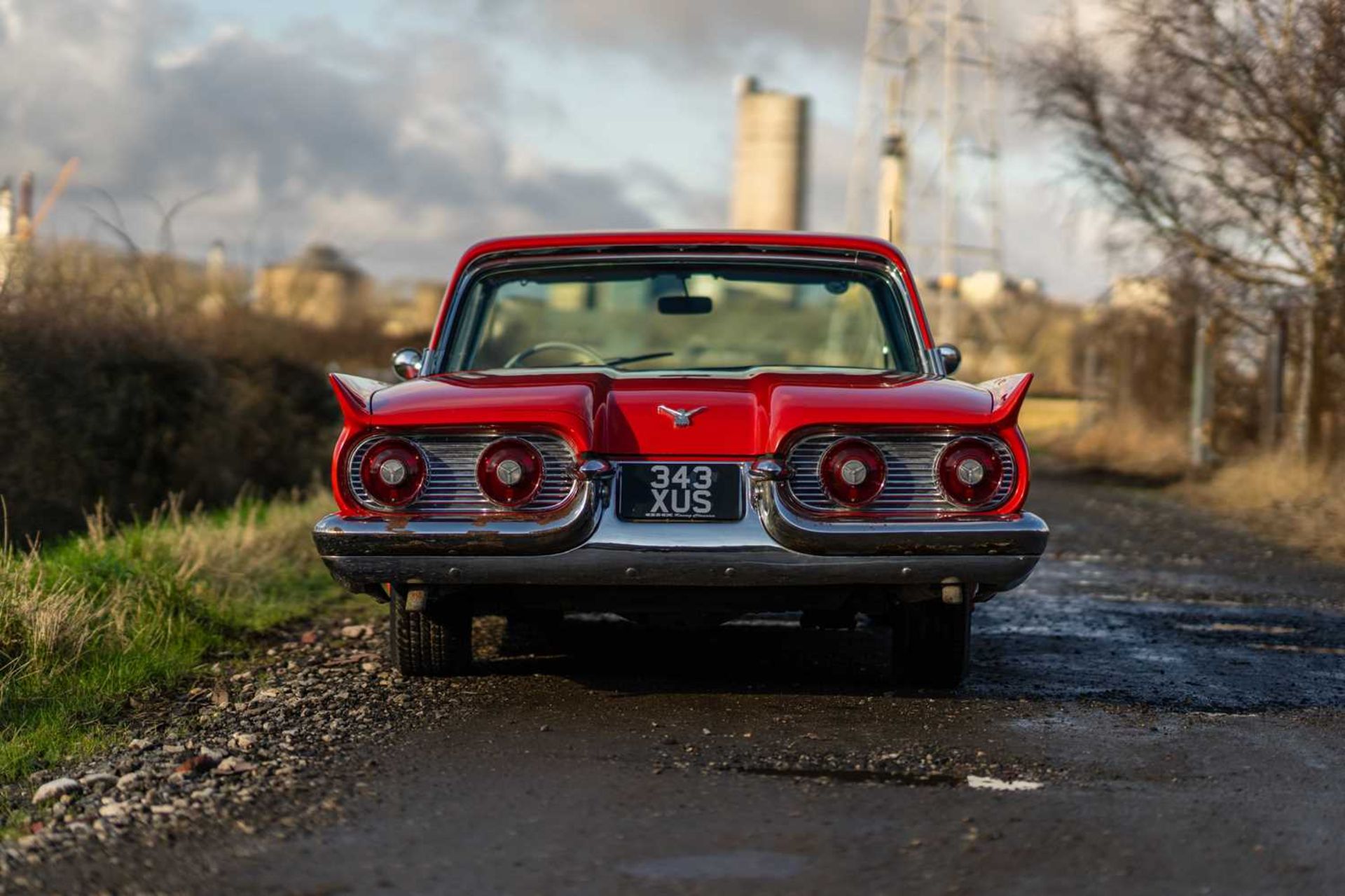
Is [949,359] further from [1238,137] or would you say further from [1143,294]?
[1143,294]

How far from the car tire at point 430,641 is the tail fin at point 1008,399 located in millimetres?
1878

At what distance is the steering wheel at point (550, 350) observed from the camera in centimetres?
688

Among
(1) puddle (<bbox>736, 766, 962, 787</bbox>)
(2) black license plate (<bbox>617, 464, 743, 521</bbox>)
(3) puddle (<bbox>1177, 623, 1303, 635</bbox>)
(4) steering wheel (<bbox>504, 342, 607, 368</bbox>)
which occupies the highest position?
(4) steering wheel (<bbox>504, 342, 607, 368</bbox>)

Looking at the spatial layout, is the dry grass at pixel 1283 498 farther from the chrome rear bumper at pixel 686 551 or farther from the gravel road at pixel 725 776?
the chrome rear bumper at pixel 686 551

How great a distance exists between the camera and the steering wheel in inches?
271

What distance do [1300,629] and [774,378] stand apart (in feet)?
11.9

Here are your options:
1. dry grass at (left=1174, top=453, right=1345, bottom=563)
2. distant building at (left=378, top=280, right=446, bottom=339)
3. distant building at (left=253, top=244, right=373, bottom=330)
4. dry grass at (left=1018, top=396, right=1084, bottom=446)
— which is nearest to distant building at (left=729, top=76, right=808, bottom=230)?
dry grass at (left=1018, top=396, right=1084, bottom=446)

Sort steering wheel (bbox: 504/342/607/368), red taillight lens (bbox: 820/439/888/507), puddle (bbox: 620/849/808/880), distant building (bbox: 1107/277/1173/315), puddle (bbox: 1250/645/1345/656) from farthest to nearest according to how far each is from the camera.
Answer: distant building (bbox: 1107/277/1173/315) → puddle (bbox: 1250/645/1345/656) → steering wheel (bbox: 504/342/607/368) → red taillight lens (bbox: 820/439/888/507) → puddle (bbox: 620/849/808/880)

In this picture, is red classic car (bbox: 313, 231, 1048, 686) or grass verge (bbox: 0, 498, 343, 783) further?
grass verge (bbox: 0, 498, 343, 783)

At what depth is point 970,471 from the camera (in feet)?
17.0

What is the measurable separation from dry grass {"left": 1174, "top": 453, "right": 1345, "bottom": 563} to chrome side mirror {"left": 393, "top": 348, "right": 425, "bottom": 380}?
714 cm

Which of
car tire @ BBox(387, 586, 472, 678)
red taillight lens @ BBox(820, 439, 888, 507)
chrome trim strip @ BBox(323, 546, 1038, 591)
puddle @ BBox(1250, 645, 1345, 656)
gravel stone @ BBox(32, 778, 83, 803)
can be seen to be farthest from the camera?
puddle @ BBox(1250, 645, 1345, 656)

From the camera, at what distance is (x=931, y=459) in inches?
205

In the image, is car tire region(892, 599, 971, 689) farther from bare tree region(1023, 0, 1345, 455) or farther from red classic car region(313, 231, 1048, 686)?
bare tree region(1023, 0, 1345, 455)
